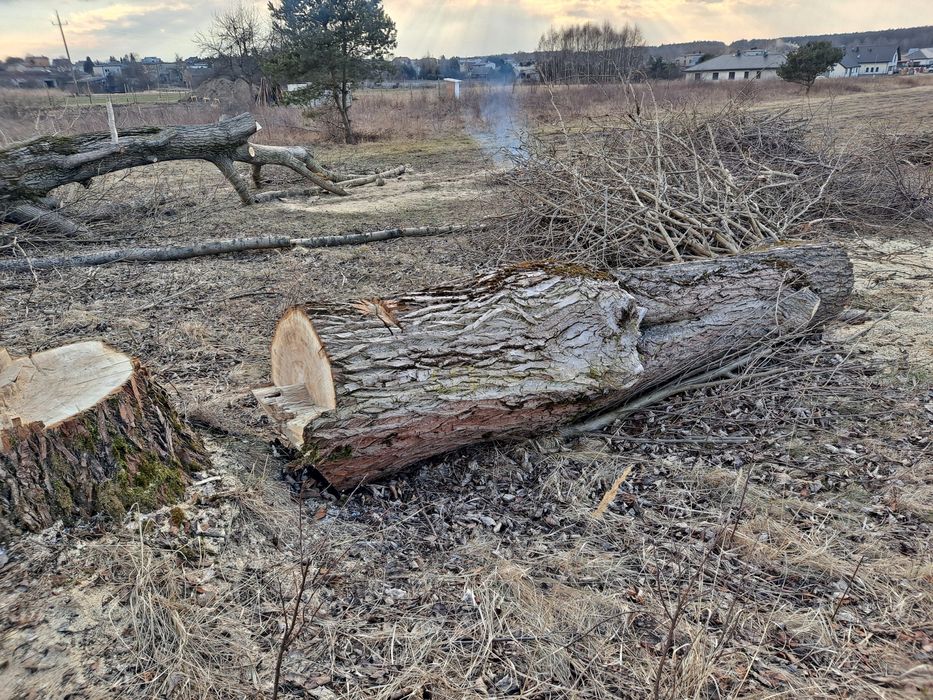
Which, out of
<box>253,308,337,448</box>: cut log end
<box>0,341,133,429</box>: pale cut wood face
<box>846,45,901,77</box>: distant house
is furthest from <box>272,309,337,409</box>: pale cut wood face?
<box>846,45,901,77</box>: distant house

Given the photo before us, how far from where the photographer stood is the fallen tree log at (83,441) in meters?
2.15

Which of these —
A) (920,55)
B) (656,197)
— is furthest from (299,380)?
(920,55)

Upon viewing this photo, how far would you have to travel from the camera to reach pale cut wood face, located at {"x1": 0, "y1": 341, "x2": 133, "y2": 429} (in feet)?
7.45

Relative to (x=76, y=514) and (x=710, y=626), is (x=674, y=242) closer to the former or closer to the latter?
(x=710, y=626)

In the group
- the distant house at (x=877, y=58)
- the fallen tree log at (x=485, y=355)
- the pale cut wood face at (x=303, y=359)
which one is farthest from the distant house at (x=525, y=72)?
the distant house at (x=877, y=58)

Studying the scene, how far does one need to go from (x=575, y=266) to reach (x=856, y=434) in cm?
178

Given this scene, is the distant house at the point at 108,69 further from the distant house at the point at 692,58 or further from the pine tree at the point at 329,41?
the distant house at the point at 692,58

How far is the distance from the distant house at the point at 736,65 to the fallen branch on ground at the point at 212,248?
46.8m

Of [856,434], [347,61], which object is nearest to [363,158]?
[347,61]

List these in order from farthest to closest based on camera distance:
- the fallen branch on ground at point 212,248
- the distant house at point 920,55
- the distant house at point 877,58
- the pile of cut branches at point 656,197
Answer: the distant house at point 920,55
the distant house at point 877,58
the fallen branch on ground at point 212,248
the pile of cut branches at point 656,197

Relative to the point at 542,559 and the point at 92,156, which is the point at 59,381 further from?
the point at 92,156

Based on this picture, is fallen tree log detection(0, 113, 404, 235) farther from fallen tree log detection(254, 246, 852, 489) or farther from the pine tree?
the pine tree

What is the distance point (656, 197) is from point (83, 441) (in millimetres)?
4619

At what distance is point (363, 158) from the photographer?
14672 mm
